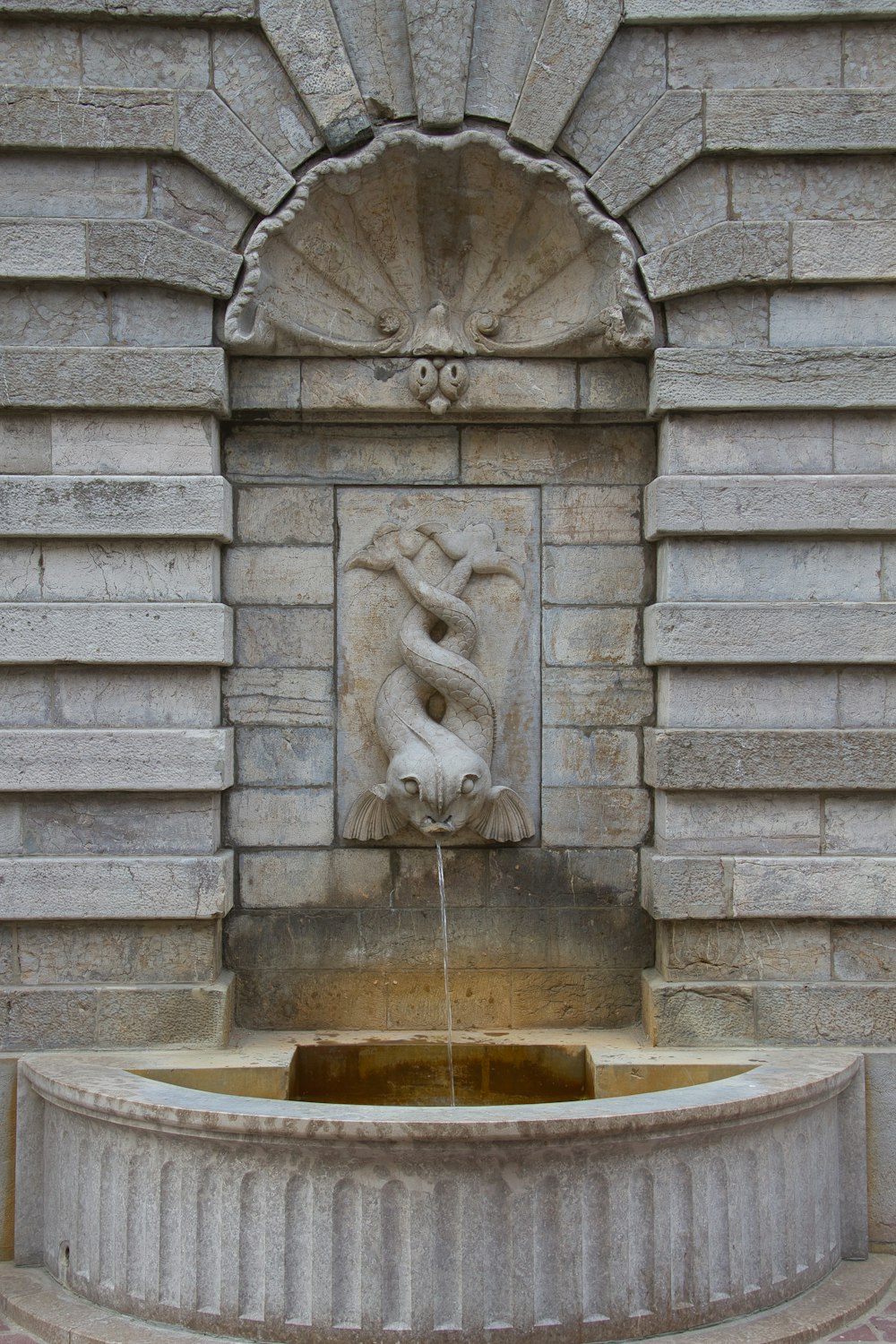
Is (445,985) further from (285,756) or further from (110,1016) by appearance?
(110,1016)

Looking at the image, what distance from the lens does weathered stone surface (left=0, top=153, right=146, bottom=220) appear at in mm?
5629

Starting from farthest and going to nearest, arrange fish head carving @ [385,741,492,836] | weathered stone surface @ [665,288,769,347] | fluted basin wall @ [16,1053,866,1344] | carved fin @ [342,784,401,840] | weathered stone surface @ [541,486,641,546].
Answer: weathered stone surface @ [541,486,641,546]
carved fin @ [342,784,401,840]
fish head carving @ [385,741,492,836]
weathered stone surface @ [665,288,769,347]
fluted basin wall @ [16,1053,866,1344]

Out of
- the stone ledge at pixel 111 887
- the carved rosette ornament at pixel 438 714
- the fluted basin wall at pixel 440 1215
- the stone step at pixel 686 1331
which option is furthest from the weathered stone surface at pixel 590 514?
the stone step at pixel 686 1331

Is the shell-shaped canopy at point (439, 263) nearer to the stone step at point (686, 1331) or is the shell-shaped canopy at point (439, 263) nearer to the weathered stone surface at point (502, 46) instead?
the weathered stone surface at point (502, 46)

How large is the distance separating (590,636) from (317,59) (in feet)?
9.58

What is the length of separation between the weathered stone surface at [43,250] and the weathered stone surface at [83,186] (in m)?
0.09

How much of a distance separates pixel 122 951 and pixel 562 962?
2093 millimetres

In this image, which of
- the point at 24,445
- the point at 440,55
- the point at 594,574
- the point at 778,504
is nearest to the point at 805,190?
the point at 778,504

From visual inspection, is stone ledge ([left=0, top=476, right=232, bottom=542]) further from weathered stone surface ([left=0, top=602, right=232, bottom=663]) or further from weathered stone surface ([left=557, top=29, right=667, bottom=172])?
weathered stone surface ([left=557, top=29, right=667, bottom=172])

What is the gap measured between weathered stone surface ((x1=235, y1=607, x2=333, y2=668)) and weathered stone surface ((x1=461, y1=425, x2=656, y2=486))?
3.39 feet

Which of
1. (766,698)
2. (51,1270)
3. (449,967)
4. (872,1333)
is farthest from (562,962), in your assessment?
(51,1270)

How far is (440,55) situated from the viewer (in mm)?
5629

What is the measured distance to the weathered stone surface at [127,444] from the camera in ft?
18.6

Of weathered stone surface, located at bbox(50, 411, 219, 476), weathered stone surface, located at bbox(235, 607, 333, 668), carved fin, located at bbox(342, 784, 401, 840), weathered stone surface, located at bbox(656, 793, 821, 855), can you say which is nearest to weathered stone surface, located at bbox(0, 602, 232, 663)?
weathered stone surface, located at bbox(235, 607, 333, 668)
